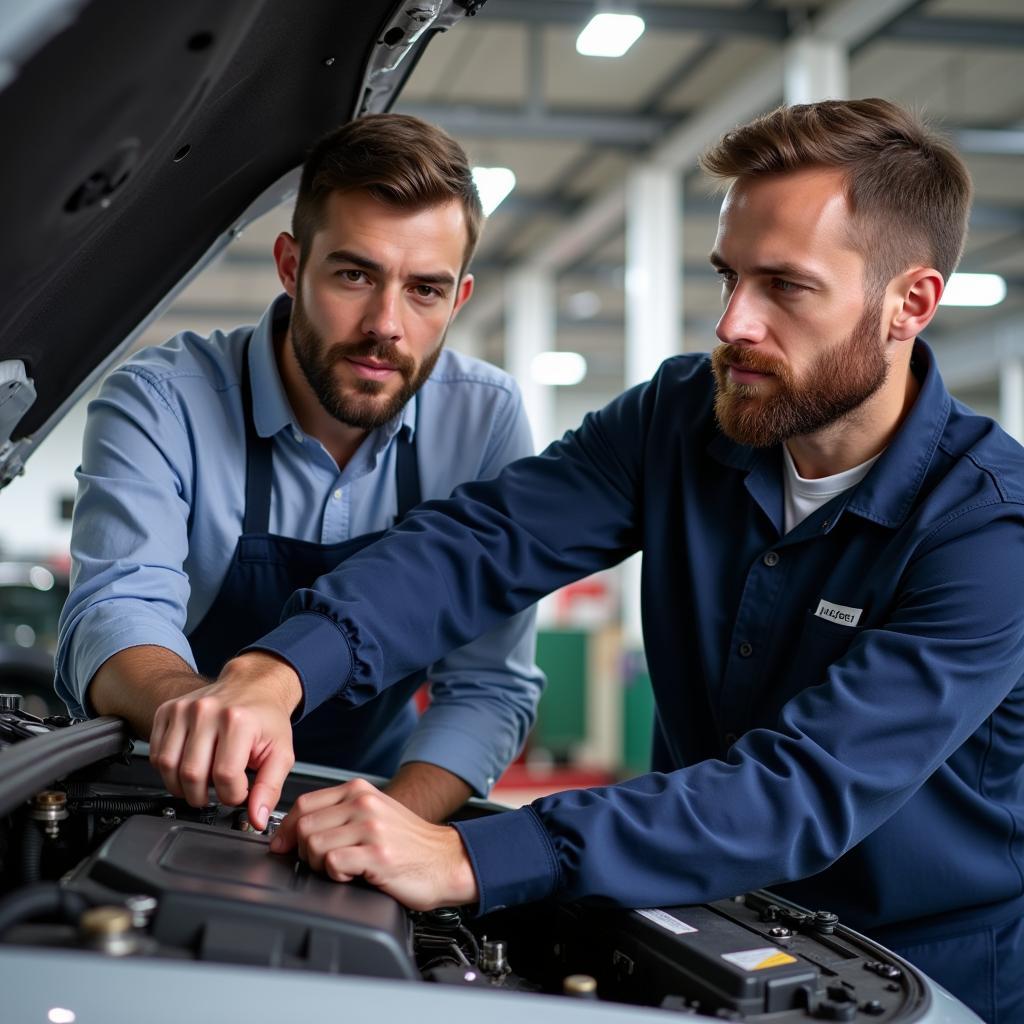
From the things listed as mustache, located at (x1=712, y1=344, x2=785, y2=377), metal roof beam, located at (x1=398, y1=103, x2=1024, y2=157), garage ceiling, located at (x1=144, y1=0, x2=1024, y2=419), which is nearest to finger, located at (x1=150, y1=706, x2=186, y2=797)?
mustache, located at (x1=712, y1=344, x2=785, y2=377)

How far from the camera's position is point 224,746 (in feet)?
3.39

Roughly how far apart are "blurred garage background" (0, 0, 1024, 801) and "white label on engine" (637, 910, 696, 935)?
3333 mm

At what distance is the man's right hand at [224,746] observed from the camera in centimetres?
103

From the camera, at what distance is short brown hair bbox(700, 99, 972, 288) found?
131 centimetres

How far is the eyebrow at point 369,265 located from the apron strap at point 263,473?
0.80 ft

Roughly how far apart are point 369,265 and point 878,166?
61 cm

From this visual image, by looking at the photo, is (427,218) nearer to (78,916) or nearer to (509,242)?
(78,916)

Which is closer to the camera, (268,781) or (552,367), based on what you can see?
(268,781)

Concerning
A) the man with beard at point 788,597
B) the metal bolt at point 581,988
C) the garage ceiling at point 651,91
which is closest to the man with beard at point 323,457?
the man with beard at point 788,597

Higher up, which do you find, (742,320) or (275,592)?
(742,320)

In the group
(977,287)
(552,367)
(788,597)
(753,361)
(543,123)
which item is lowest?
(788,597)

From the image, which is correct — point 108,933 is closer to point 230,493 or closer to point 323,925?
point 323,925

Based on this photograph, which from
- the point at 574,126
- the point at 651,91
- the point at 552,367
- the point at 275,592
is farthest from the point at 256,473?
the point at 552,367

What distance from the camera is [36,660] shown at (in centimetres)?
498
